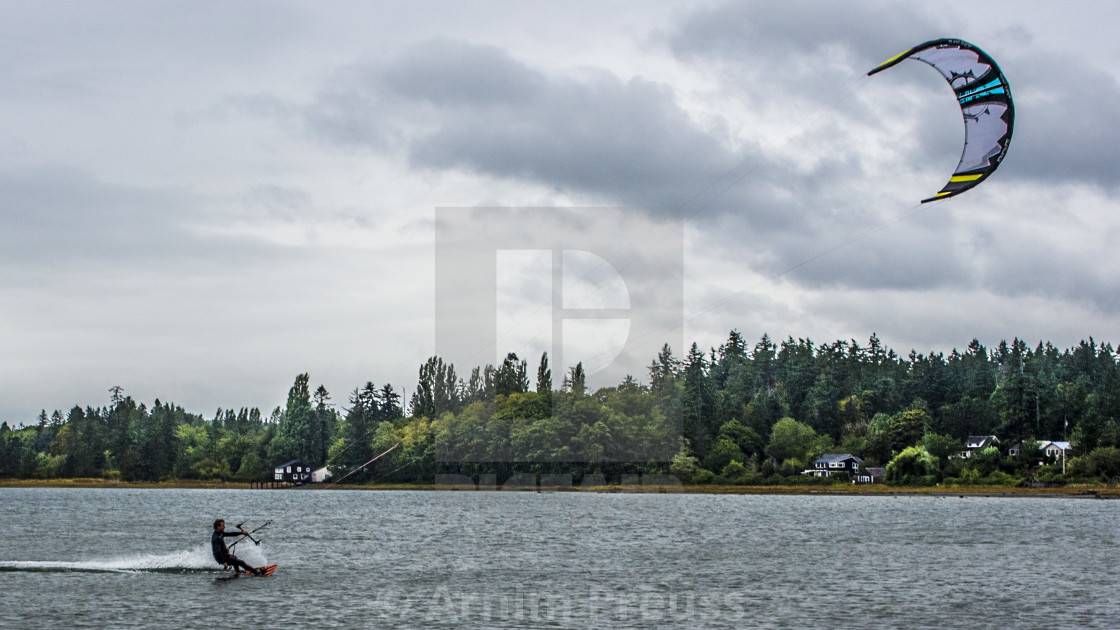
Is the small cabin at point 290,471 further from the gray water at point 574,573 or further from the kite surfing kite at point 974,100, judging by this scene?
the kite surfing kite at point 974,100

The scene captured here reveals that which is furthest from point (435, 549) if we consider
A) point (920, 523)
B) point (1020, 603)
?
point (920, 523)

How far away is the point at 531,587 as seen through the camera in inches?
1324

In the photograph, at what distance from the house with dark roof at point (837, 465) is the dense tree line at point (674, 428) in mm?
1809

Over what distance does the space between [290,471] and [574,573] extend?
400 feet

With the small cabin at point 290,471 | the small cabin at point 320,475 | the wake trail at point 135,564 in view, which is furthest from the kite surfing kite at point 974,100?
the small cabin at point 320,475

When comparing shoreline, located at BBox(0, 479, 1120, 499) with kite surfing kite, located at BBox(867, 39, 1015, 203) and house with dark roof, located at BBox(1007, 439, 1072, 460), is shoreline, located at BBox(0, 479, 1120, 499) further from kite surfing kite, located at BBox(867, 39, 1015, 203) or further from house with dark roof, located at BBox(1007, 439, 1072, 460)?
kite surfing kite, located at BBox(867, 39, 1015, 203)

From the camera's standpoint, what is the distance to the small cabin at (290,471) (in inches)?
5950

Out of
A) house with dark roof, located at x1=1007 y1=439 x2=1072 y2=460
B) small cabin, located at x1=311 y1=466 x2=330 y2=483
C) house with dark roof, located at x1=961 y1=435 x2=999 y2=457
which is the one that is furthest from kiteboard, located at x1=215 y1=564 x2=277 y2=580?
small cabin, located at x1=311 y1=466 x2=330 y2=483

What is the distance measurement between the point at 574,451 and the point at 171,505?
148ft

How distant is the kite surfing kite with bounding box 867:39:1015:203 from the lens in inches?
1156

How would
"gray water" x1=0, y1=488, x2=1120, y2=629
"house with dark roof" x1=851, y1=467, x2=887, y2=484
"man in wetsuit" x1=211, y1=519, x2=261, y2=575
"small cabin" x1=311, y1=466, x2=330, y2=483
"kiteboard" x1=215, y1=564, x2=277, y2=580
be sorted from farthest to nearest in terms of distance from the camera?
"small cabin" x1=311, y1=466, x2=330, y2=483
"house with dark roof" x1=851, y1=467, x2=887, y2=484
"kiteboard" x1=215, y1=564, x2=277, y2=580
"man in wetsuit" x1=211, y1=519, x2=261, y2=575
"gray water" x1=0, y1=488, x2=1120, y2=629

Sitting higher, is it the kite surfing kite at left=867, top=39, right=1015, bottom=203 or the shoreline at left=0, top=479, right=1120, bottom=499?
the kite surfing kite at left=867, top=39, right=1015, bottom=203

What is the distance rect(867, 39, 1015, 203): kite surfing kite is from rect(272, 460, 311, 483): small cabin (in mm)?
132827

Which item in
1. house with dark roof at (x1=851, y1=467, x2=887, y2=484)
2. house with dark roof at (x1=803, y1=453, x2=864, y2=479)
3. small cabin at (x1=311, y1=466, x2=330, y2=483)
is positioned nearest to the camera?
house with dark roof at (x1=851, y1=467, x2=887, y2=484)
